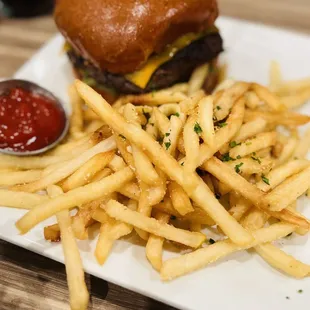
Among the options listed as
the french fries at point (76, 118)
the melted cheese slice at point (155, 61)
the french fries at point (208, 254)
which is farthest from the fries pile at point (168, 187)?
the melted cheese slice at point (155, 61)

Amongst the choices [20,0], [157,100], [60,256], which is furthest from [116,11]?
[20,0]

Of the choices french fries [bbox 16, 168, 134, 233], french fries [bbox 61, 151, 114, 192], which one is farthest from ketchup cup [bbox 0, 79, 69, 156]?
french fries [bbox 16, 168, 134, 233]

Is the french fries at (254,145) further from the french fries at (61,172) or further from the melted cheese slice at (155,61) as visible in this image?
the melted cheese slice at (155,61)

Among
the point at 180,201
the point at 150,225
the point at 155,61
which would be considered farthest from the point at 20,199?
the point at 155,61

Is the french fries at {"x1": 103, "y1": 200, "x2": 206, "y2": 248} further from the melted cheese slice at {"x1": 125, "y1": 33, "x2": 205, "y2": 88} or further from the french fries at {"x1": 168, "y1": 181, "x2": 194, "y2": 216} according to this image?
the melted cheese slice at {"x1": 125, "y1": 33, "x2": 205, "y2": 88}

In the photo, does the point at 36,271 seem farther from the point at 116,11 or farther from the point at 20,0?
the point at 20,0

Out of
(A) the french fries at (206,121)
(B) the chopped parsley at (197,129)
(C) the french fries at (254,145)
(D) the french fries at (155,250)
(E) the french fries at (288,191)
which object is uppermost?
(A) the french fries at (206,121)

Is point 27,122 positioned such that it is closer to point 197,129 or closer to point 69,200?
point 69,200

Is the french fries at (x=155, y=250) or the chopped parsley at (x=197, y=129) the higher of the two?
the chopped parsley at (x=197, y=129)
